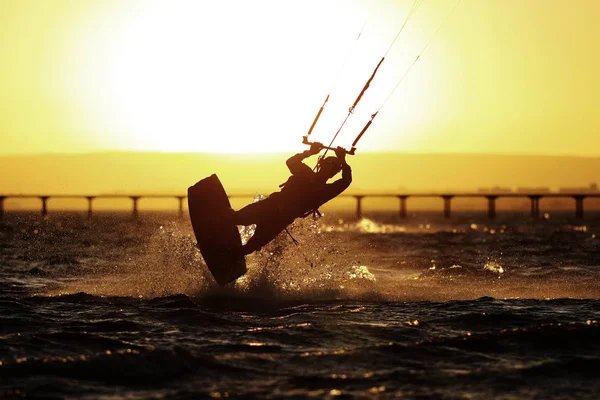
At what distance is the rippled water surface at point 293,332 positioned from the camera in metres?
10.8

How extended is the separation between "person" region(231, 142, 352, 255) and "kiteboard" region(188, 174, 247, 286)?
1.23 feet

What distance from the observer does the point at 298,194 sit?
58.8 ft

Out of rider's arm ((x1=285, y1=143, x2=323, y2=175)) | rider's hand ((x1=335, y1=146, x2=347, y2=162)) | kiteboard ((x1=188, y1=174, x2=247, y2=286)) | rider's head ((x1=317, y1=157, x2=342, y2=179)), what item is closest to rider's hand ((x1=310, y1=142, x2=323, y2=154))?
rider's arm ((x1=285, y1=143, x2=323, y2=175))

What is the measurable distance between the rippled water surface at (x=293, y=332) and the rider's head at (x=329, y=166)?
297cm

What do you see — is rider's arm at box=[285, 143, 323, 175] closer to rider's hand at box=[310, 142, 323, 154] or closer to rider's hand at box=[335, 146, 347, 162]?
rider's hand at box=[310, 142, 323, 154]

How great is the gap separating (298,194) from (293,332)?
4.22 m

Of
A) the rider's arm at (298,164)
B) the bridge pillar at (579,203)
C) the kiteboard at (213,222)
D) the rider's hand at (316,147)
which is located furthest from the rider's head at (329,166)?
the bridge pillar at (579,203)

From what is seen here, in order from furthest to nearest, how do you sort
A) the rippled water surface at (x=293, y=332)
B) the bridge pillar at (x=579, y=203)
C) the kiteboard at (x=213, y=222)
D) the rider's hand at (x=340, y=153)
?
1. the bridge pillar at (x=579, y=203)
2. the kiteboard at (x=213, y=222)
3. the rider's hand at (x=340, y=153)
4. the rippled water surface at (x=293, y=332)

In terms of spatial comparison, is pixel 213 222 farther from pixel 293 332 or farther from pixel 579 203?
pixel 579 203

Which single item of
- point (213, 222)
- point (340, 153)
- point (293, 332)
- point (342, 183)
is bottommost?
point (293, 332)

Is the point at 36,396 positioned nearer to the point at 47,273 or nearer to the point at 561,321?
the point at 561,321

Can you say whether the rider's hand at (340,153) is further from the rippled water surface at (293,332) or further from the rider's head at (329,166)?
the rippled water surface at (293,332)

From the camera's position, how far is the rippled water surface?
425 inches

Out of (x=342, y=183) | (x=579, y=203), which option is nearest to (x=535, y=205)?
(x=579, y=203)
